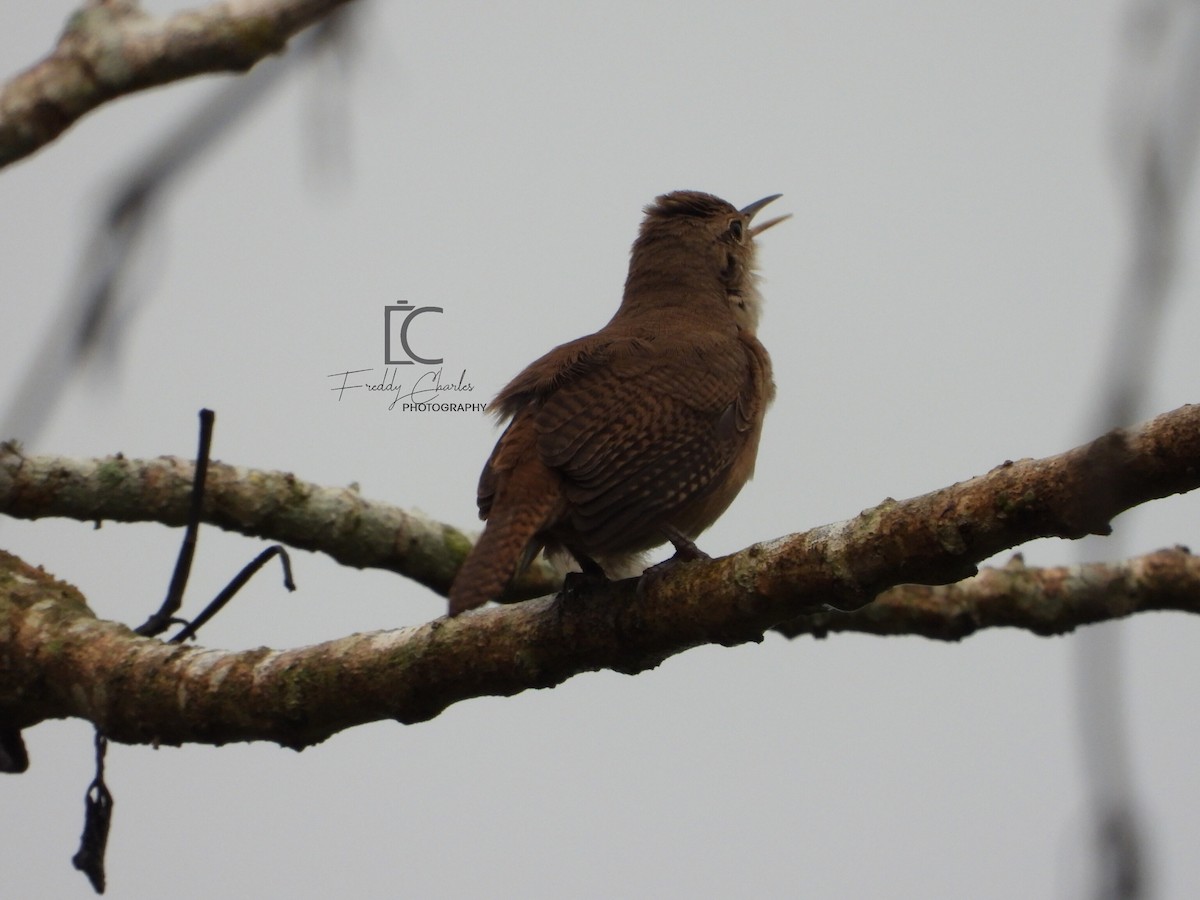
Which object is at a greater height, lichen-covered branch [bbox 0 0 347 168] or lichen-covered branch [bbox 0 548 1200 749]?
lichen-covered branch [bbox 0 0 347 168]

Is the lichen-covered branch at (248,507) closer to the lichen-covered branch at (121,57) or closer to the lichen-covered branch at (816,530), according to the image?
the lichen-covered branch at (816,530)

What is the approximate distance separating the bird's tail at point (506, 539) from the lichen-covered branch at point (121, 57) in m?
1.44

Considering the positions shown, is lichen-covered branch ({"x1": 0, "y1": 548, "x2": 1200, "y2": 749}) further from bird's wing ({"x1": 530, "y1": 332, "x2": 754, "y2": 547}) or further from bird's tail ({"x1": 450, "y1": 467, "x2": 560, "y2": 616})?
bird's wing ({"x1": 530, "y1": 332, "x2": 754, "y2": 547})

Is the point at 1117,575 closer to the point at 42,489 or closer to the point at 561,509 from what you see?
the point at 561,509

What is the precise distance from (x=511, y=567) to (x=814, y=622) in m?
1.80

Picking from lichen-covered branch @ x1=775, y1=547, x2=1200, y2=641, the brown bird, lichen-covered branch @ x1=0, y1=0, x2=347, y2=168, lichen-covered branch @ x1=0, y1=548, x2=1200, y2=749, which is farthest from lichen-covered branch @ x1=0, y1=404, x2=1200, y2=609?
lichen-covered branch @ x1=0, y1=0, x2=347, y2=168

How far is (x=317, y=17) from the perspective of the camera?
183 centimetres

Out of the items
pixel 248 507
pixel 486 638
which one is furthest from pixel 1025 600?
pixel 248 507

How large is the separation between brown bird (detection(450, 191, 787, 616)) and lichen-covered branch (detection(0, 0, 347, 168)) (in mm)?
1493

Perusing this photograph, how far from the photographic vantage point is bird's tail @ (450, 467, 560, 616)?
3.52 meters

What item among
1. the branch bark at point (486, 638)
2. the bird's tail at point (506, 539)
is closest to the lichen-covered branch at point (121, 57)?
the branch bark at point (486, 638)

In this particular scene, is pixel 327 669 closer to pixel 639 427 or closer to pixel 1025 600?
pixel 639 427

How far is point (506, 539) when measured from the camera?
12.6 feet

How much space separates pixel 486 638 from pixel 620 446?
3.35ft
